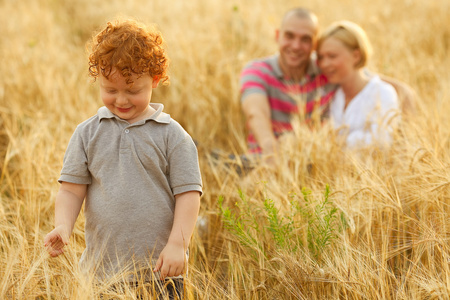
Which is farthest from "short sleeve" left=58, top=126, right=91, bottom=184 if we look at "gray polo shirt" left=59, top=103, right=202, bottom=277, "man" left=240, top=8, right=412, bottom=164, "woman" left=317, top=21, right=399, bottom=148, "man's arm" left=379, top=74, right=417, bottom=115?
"man's arm" left=379, top=74, right=417, bottom=115

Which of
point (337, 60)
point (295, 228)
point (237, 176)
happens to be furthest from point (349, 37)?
point (295, 228)

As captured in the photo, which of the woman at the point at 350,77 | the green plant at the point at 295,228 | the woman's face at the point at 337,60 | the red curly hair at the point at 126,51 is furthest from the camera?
the woman's face at the point at 337,60

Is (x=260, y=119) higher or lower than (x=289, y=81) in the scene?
lower

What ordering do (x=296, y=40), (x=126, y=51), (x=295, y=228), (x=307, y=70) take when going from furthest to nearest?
(x=307, y=70)
(x=296, y=40)
(x=295, y=228)
(x=126, y=51)

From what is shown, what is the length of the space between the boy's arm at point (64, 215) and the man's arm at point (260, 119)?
5.70 feet

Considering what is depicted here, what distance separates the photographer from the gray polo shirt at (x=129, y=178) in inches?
60.4

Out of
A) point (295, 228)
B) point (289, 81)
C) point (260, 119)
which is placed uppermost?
point (289, 81)

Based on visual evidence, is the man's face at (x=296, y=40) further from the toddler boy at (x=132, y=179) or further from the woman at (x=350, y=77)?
the toddler boy at (x=132, y=179)

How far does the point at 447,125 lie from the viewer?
2711mm

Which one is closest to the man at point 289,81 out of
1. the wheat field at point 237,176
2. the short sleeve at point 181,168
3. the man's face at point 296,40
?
the man's face at point 296,40

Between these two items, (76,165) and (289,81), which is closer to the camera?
(76,165)

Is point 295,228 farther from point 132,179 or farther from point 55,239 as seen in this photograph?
point 55,239

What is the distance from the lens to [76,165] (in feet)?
5.08

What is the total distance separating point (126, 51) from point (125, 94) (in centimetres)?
14
